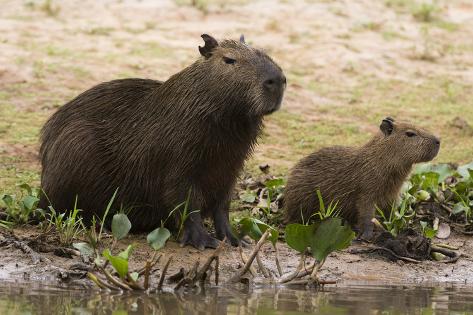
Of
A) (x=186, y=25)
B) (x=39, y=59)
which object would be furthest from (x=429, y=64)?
(x=39, y=59)

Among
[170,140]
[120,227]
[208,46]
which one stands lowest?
[120,227]

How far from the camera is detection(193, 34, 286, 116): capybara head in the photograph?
637cm

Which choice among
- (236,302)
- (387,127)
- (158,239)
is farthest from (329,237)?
(387,127)

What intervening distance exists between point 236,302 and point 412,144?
2.72m

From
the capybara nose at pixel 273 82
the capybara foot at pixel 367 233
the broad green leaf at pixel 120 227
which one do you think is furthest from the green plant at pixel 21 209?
the capybara foot at pixel 367 233

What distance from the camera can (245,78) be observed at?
253 inches

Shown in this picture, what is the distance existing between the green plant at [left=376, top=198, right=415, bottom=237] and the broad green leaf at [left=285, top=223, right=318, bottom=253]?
1.32 metres

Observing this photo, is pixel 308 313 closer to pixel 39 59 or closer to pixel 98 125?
pixel 98 125

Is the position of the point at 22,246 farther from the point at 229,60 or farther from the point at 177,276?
the point at 229,60

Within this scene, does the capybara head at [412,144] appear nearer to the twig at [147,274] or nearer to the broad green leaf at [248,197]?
the broad green leaf at [248,197]

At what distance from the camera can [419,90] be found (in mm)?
11688

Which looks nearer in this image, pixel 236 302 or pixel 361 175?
pixel 236 302

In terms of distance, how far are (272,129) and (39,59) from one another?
2532 mm

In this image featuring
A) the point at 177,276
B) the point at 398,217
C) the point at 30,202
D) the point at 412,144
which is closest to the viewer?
the point at 177,276
